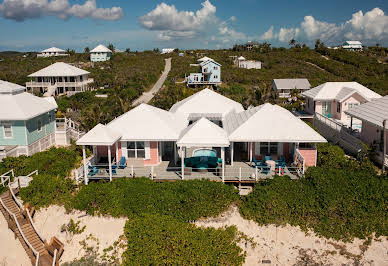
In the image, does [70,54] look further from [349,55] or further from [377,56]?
[377,56]

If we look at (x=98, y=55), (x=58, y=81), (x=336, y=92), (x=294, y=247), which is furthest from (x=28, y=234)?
(x=98, y=55)

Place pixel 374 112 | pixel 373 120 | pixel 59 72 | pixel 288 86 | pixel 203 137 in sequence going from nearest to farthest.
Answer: pixel 203 137, pixel 373 120, pixel 374 112, pixel 288 86, pixel 59 72

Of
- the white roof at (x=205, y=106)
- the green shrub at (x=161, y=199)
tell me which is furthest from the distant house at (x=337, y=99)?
the green shrub at (x=161, y=199)

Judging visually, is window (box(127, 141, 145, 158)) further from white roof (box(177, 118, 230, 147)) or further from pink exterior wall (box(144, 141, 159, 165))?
white roof (box(177, 118, 230, 147))

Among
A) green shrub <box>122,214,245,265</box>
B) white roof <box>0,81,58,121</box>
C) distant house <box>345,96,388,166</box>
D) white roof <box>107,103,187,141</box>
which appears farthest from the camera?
white roof <box>0,81,58,121</box>

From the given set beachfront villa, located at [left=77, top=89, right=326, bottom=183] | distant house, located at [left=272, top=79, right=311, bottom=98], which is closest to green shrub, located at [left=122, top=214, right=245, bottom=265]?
beachfront villa, located at [left=77, top=89, right=326, bottom=183]

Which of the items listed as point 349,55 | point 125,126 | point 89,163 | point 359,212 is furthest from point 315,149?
point 349,55

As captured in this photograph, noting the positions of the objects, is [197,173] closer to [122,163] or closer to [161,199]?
[161,199]
